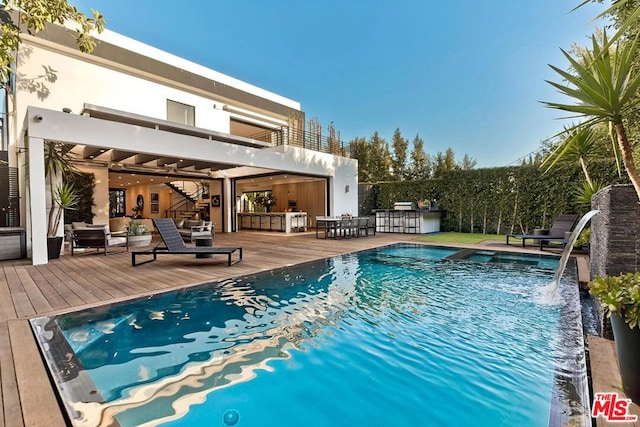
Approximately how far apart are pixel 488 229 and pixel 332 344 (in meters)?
13.7

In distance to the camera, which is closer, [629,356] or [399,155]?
[629,356]

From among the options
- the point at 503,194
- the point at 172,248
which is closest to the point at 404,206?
the point at 503,194

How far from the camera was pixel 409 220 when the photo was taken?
1573 centimetres

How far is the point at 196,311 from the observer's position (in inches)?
181

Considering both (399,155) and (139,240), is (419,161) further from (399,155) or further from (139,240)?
(139,240)

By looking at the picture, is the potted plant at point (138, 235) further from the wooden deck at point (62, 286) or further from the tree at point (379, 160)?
the tree at point (379, 160)

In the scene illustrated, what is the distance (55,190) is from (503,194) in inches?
663

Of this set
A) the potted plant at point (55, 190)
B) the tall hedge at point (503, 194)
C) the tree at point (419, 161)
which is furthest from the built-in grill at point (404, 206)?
the potted plant at point (55, 190)

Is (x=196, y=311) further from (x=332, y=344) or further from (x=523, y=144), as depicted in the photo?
(x=523, y=144)

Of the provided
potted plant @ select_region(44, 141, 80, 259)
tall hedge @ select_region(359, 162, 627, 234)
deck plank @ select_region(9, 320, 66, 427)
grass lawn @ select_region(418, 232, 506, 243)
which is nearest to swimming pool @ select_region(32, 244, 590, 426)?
deck plank @ select_region(9, 320, 66, 427)

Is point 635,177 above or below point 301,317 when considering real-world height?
above

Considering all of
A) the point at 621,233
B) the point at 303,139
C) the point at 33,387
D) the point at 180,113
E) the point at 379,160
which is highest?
the point at 180,113

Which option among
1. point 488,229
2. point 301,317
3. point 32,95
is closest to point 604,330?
point 301,317
